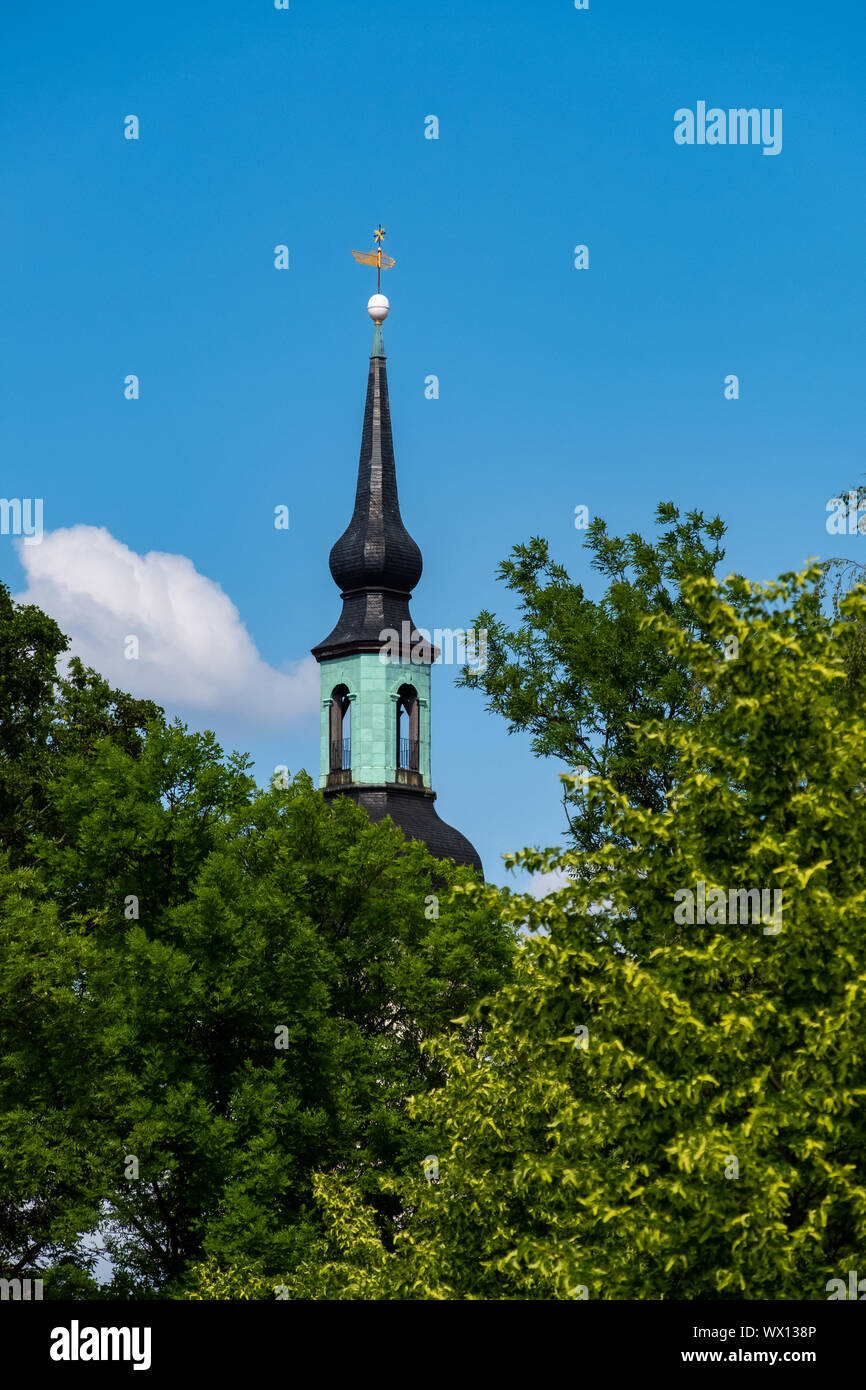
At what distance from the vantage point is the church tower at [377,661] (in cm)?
6612

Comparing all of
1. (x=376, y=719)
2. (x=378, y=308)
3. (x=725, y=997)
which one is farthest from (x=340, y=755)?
(x=725, y=997)

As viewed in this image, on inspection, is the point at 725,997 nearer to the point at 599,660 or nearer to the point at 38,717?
the point at 599,660

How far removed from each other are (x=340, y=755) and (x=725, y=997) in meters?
54.6

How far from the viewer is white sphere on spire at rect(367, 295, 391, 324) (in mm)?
72562

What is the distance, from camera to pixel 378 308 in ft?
238

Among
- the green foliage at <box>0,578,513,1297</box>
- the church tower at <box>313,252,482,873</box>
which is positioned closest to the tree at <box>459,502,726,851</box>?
the green foliage at <box>0,578,513,1297</box>

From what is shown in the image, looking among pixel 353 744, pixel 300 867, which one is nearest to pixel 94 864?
pixel 300 867

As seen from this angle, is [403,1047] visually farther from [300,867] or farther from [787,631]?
[787,631]

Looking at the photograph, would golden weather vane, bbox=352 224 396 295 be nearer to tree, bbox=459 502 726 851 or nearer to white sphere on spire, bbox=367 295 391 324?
white sphere on spire, bbox=367 295 391 324

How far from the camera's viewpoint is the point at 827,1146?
1316 centimetres

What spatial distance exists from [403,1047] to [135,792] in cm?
861

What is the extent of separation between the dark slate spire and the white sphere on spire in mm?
3763

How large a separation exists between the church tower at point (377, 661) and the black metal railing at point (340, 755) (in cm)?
4

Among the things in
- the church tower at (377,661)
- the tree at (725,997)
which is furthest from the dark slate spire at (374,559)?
the tree at (725,997)
